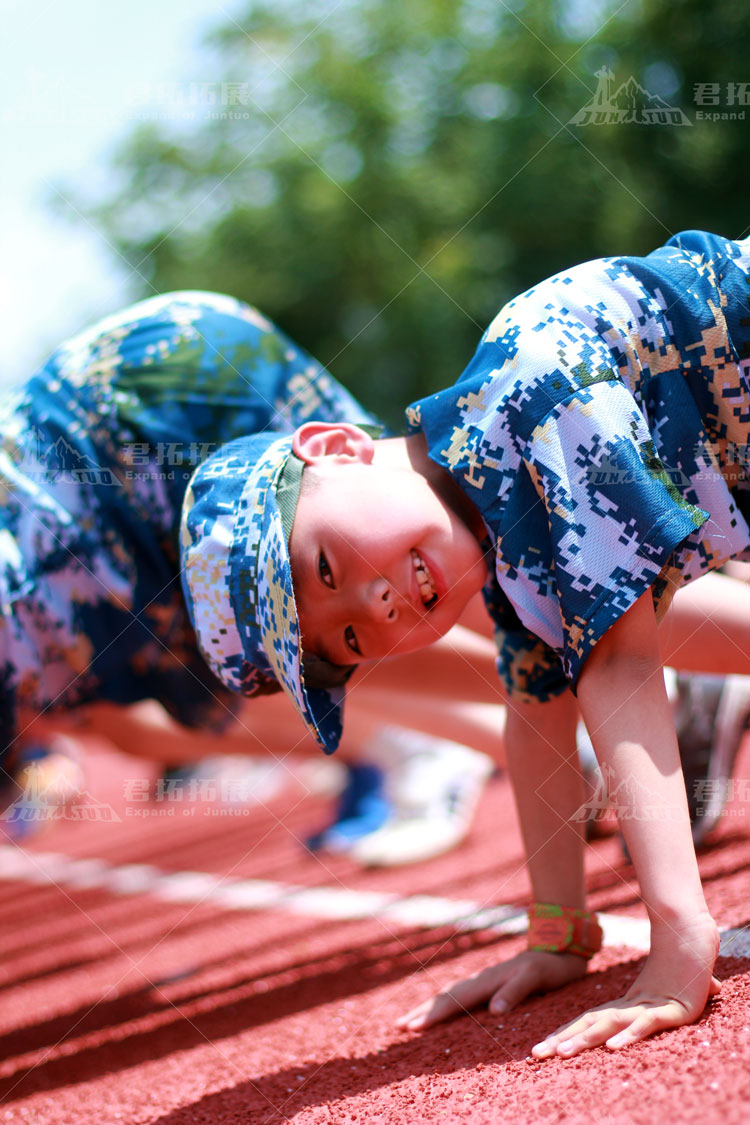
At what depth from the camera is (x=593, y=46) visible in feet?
35.4

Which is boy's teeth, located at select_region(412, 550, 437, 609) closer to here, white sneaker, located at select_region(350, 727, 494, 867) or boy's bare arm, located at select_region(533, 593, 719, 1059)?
boy's bare arm, located at select_region(533, 593, 719, 1059)

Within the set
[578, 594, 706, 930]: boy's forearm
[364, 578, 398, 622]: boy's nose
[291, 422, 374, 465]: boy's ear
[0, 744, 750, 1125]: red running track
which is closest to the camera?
[0, 744, 750, 1125]: red running track

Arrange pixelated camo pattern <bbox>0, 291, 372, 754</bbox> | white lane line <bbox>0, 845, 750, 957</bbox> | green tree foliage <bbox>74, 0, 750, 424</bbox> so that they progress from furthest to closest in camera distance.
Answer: green tree foliage <bbox>74, 0, 750, 424</bbox> → pixelated camo pattern <bbox>0, 291, 372, 754</bbox> → white lane line <bbox>0, 845, 750, 957</bbox>

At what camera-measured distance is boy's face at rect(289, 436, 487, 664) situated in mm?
1544

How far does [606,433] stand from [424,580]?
1.28ft

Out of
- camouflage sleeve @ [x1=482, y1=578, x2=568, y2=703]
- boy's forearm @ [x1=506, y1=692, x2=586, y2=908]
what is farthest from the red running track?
camouflage sleeve @ [x1=482, y1=578, x2=568, y2=703]

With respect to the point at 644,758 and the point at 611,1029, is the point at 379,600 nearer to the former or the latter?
the point at 644,758

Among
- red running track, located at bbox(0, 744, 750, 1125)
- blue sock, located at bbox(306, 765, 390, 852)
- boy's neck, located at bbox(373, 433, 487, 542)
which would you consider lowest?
blue sock, located at bbox(306, 765, 390, 852)

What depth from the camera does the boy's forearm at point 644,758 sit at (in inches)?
49.3

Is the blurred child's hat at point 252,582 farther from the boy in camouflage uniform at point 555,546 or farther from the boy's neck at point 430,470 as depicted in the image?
the boy's neck at point 430,470

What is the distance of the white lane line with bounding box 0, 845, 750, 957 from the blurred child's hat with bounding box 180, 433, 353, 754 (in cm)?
74

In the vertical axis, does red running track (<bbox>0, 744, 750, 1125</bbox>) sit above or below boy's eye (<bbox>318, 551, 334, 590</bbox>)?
below

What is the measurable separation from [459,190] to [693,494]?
13240 millimetres

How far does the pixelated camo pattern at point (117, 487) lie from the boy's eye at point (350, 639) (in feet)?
2.56
